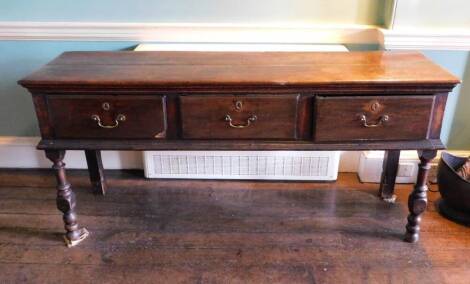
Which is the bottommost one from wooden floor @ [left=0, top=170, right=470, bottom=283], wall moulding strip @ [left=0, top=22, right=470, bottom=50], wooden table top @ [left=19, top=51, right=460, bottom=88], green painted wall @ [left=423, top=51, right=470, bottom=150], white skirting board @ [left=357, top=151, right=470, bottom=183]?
wooden floor @ [left=0, top=170, right=470, bottom=283]

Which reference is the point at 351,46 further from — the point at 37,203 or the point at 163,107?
the point at 37,203

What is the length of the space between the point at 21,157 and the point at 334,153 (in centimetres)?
165

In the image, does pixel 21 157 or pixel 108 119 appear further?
pixel 21 157

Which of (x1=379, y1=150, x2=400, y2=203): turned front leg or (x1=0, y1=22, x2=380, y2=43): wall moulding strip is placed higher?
(x1=0, y1=22, x2=380, y2=43): wall moulding strip

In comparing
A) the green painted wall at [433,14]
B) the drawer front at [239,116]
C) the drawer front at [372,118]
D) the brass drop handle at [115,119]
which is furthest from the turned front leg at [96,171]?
the green painted wall at [433,14]

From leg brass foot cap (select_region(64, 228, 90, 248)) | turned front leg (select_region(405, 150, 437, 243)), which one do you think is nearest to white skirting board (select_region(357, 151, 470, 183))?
turned front leg (select_region(405, 150, 437, 243))

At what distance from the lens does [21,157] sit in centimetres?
230

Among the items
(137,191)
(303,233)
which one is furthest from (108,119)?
(303,233)

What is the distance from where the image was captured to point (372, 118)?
1.46 metres

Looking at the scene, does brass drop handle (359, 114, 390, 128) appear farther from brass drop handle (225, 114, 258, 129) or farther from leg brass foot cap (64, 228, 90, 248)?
leg brass foot cap (64, 228, 90, 248)

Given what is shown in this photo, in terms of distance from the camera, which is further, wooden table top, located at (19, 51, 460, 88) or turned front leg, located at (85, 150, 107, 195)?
turned front leg, located at (85, 150, 107, 195)

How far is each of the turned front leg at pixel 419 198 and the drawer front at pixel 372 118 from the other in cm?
11

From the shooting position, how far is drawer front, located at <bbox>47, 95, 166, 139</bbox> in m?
1.46

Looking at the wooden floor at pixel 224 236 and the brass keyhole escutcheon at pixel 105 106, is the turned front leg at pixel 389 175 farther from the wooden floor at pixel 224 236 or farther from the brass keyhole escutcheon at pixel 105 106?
the brass keyhole escutcheon at pixel 105 106
